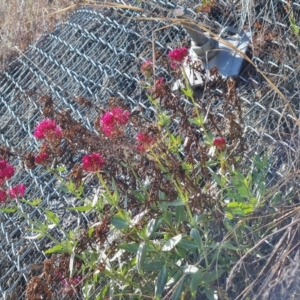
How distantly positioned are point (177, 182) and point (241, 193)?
0.71 ft

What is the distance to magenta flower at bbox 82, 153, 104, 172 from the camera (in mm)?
2318

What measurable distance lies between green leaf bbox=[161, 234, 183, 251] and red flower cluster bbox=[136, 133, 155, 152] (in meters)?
0.30

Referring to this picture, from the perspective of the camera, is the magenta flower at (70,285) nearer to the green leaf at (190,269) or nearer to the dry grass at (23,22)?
the green leaf at (190,269)

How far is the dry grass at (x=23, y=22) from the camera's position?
18.2 ft

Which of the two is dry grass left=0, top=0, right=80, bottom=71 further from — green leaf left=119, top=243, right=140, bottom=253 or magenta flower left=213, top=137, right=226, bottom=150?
green leaf left=119, top=243, right=140, bottom=253

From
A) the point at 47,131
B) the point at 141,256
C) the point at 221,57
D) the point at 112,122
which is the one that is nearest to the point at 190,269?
the point at 141,256

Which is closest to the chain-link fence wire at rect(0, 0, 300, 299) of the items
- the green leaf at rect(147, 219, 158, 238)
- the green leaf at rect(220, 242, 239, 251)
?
the green leaf at rect(220, 242, 239, 251)

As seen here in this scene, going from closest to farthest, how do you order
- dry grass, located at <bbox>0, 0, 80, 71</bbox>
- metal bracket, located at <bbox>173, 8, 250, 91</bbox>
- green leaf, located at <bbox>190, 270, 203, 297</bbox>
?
green leaf, located at <bbox>190, 270, 203, 297</bbox>
metal bracket, located at <bbox>173, 8, 250, 91</bbox>
dry grass, located at <bbox>0, 0, 80, 71</bbox>

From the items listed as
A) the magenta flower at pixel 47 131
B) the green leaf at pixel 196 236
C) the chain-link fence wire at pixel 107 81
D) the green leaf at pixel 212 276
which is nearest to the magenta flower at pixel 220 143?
the chain-link fence wire at pixel 107 81

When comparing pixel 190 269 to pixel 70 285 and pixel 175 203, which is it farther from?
pixel 70 285

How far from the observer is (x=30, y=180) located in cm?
381

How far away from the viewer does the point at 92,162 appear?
7.64 feet

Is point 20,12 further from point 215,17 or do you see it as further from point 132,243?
point 132,243

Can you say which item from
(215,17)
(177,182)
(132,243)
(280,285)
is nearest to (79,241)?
(132,243)
